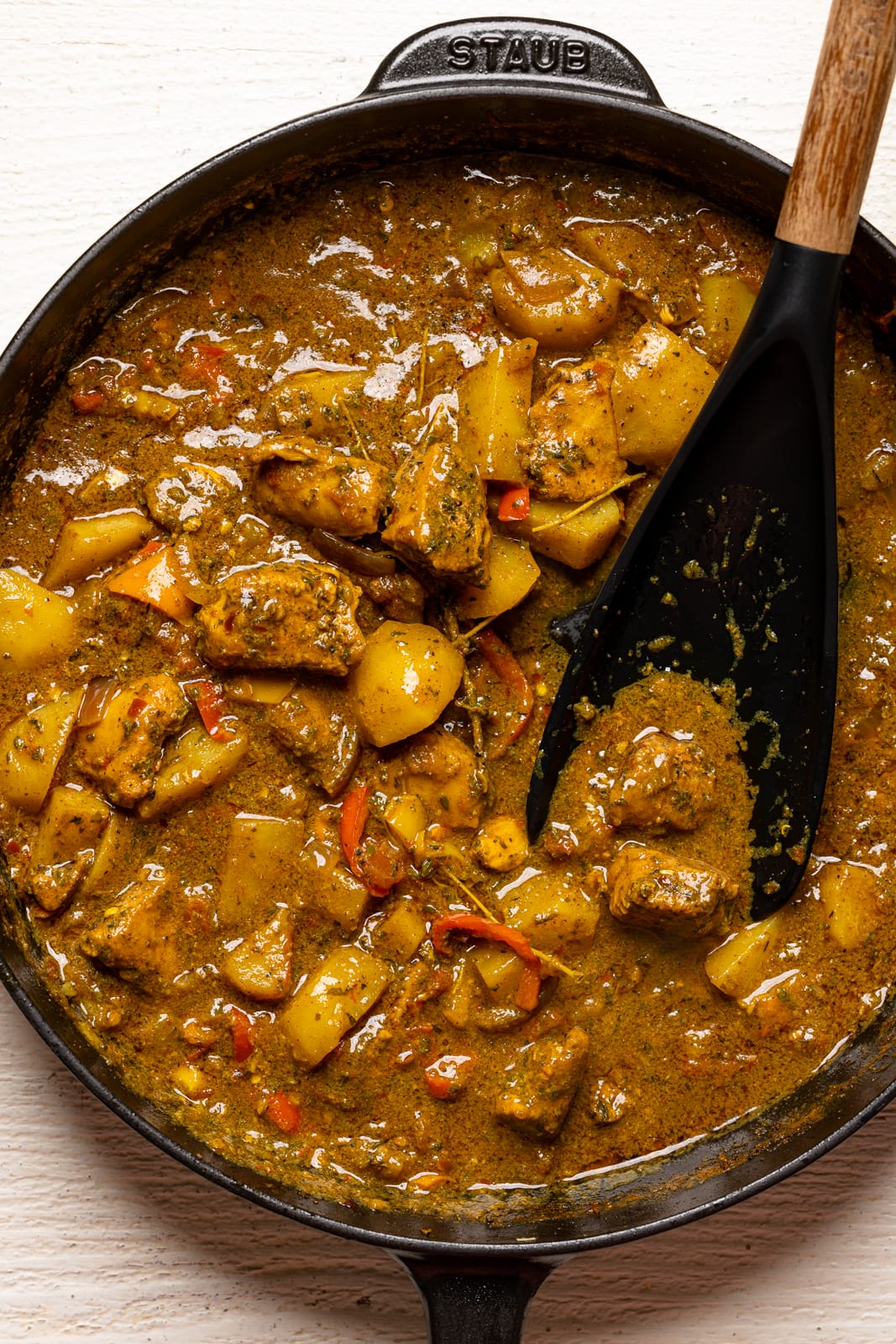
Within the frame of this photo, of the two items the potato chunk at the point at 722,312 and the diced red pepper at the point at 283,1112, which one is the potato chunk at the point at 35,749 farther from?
the potato chunk at the point at 722,312

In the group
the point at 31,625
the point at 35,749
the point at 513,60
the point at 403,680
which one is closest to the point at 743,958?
the point at 403,680

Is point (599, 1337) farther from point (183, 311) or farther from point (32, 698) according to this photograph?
point (183, 311)

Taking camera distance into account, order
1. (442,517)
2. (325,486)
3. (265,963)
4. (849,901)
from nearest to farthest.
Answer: (442,517)
(325,486)
(265,963)
(849,901)

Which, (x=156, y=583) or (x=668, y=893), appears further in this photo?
(x=156, y=583)

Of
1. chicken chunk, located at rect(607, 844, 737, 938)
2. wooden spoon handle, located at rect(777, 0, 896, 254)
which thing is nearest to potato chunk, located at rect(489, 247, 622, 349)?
wooden spoon handle, located at rect(777, 0, 896, 254)

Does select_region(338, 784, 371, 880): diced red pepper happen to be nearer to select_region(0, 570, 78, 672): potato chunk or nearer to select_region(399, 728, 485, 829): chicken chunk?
select_region(399, 728, 485, 829): chicken chunk

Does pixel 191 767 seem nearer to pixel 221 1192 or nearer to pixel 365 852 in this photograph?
pixel 365 852
